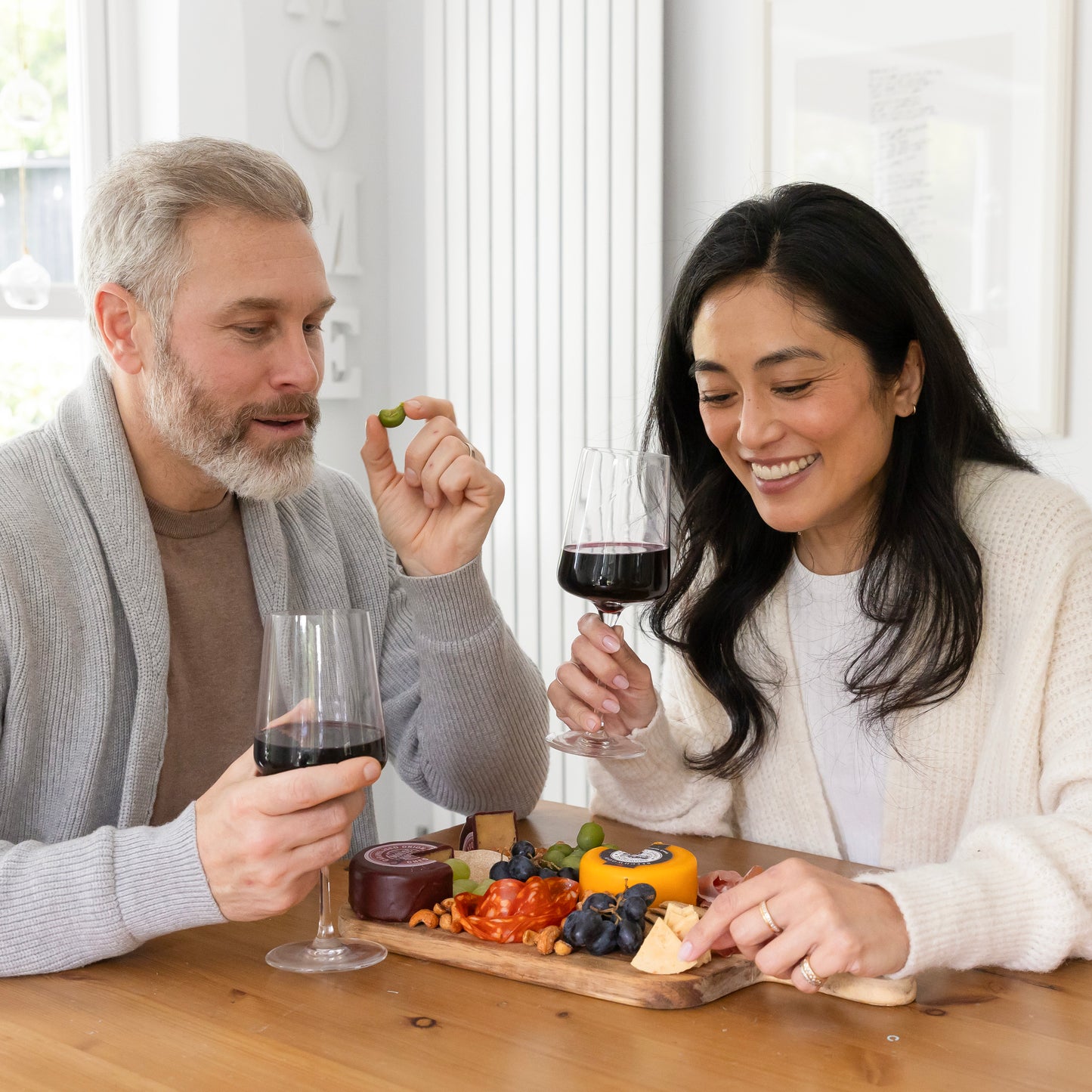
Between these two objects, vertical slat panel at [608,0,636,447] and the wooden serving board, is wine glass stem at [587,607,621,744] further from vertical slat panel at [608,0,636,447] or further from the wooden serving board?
vertical slat panel at [608,0,636,447]

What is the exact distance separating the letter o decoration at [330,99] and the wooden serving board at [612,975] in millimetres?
2804

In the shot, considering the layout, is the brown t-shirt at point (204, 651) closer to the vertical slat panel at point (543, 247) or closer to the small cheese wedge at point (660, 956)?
the small cheese wedge at point (660, 956)

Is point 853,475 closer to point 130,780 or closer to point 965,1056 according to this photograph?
point 965,1056

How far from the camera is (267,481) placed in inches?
71.6

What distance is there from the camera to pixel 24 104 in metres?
3.11

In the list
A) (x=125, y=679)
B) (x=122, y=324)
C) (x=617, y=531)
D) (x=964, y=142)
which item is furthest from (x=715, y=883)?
(x=964, y=142)

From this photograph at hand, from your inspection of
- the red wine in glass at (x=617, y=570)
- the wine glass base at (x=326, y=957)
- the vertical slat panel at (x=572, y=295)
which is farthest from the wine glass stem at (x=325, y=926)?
the vertical slat panel at (x=572, y=295)

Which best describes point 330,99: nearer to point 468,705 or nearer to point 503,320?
point 503,320

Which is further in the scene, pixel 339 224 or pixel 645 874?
pixel 339 224

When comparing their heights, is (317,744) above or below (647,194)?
below

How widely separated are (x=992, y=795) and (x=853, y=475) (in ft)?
1.41

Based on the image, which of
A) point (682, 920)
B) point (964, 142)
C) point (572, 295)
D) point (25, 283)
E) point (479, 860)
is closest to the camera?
point (682, 920)

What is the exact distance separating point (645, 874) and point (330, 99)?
116 inches

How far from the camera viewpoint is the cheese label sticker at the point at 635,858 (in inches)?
51.2
